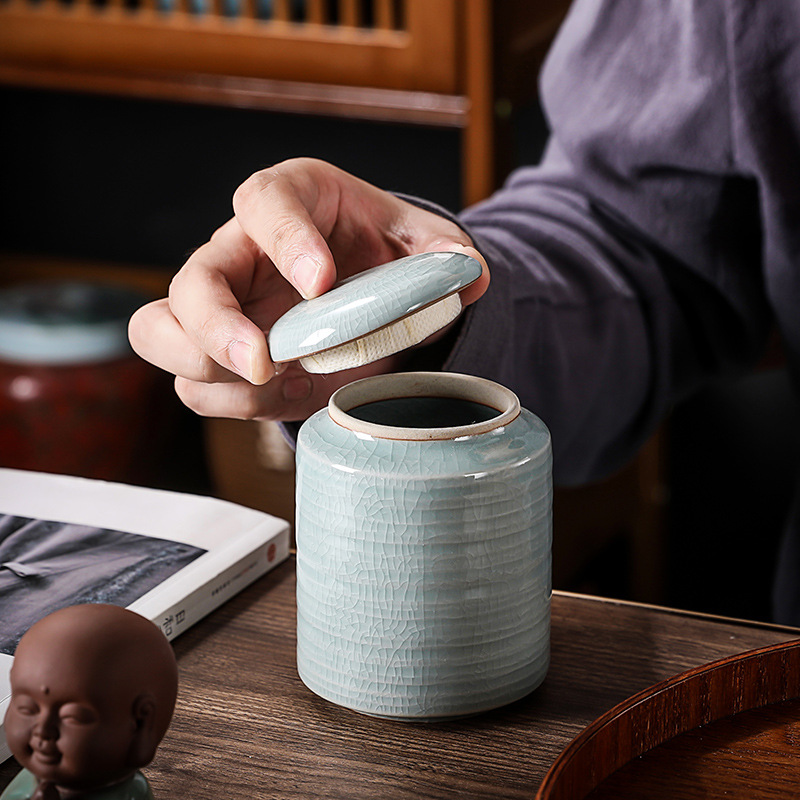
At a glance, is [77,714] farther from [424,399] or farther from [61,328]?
[61,328]

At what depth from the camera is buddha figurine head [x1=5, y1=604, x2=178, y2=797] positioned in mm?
255

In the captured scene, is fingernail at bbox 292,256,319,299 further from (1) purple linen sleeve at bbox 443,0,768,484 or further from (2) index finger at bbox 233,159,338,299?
(1) purple linen sleeve at bbox 443,0,768,484

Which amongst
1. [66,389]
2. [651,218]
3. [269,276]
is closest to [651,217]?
[651,218]

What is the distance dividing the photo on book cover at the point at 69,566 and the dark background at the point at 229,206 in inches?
31.6

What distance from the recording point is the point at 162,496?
515 millimetres

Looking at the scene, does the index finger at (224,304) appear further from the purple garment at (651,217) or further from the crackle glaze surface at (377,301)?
the purple garment at (651,217)

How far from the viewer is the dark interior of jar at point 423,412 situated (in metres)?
0.40

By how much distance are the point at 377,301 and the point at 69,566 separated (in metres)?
0.21

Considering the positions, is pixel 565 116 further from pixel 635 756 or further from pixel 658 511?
pixel 658 511

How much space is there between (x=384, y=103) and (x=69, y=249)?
61 centimetres

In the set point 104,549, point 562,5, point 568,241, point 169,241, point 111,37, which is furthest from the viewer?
point 169,241

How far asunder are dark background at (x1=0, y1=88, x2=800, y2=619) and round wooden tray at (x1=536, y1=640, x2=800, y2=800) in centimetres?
77

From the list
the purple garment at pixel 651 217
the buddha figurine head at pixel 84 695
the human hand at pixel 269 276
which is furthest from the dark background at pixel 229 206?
the buddha figurine head at pixel 84 695

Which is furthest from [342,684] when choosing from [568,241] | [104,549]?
[568,241]
